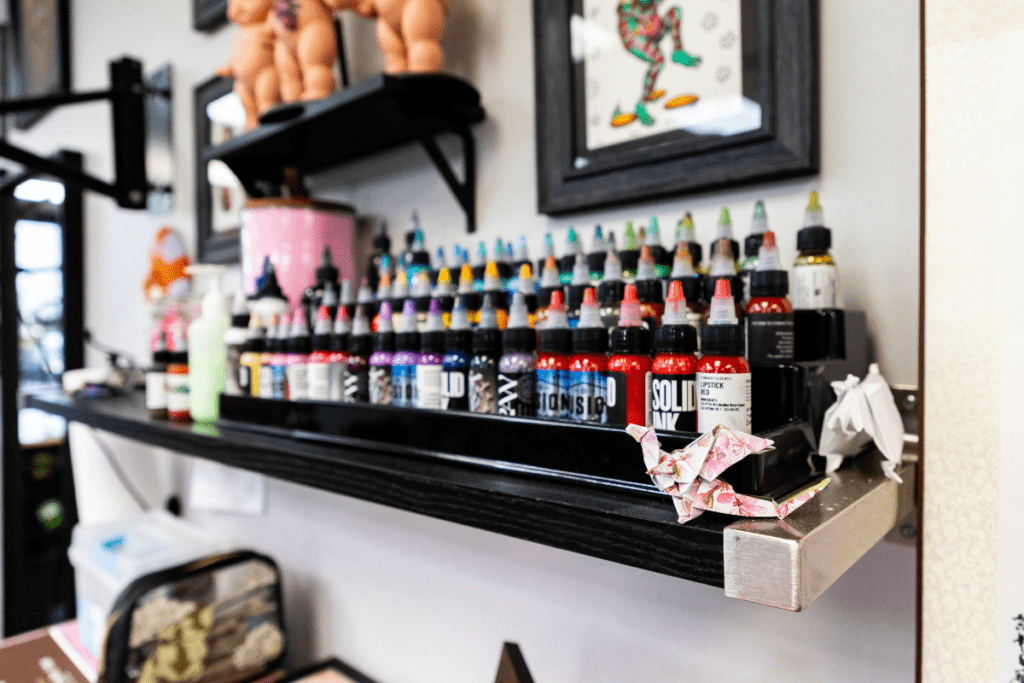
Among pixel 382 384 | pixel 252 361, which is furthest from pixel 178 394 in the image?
pixel 382 384

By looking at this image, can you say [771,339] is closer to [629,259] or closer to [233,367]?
[629,259]

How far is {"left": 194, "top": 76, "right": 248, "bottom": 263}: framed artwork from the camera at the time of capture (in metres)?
1.61

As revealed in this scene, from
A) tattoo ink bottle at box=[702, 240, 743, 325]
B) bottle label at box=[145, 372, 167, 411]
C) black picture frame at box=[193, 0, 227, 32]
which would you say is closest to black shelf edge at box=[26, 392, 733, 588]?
tattoo ink bottle at box=[702, 240, 743, 325]

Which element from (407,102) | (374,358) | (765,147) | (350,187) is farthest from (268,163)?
(765,147)

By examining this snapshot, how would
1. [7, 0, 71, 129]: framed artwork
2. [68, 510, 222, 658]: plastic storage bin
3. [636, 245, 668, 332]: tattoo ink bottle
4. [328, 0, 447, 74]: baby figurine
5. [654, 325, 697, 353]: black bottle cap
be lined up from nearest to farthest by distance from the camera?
[654, 325, 697, 353]: black bottle cap < [636, 245, 668, 332]: tattoo ink bottle < [328, 0, 447, 74]: baby figurine < [68, 510, 222, 658]: plastic storage bin < [7, 0, 71, 129]: framed artwork

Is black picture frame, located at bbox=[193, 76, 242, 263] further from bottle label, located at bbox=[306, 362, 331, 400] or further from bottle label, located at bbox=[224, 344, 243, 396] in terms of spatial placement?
bottle label, located at bbox=[306, 362, 331, 400]

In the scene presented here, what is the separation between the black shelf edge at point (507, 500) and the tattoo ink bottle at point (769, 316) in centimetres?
16

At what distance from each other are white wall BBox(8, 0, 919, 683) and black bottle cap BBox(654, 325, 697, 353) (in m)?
0.28

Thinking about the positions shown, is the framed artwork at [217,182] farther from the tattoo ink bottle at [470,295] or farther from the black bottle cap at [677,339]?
the black bottle cap at [677,339]

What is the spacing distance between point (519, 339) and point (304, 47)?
2.50ft

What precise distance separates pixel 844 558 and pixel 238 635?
1.29 metres

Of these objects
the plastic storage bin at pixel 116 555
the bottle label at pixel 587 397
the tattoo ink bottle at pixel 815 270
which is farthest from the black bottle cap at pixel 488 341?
the plastic storage bin at pixel 116 555

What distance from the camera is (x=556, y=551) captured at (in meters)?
0.98

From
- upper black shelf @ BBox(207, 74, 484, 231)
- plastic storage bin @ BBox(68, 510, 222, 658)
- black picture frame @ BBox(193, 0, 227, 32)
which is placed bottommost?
plastic storage bin @ BBox(68, 510, 222, 658)
